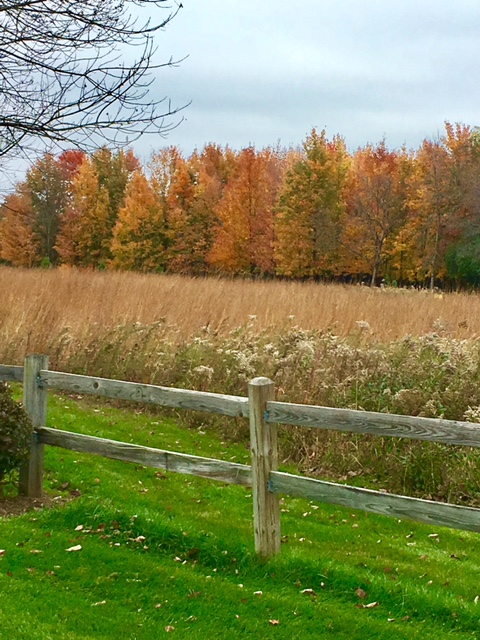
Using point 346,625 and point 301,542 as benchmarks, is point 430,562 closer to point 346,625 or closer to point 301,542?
point 301,542

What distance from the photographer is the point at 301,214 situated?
124 ft

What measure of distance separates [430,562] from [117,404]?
5976 millimetres

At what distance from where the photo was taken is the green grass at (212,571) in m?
4.47

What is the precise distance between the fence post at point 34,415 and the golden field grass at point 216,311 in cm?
551

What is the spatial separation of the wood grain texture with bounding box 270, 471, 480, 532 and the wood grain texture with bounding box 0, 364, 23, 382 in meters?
2.88

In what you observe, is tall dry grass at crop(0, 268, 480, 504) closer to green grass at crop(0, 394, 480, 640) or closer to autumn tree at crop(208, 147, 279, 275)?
green grass at crop(0, 394, 480, 640)

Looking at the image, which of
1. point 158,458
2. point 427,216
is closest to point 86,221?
point 427,216

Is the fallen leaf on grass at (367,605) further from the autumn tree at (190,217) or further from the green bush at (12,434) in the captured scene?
the autumn tree at (190,217)

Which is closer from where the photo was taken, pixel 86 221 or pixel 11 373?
pixel 11 373

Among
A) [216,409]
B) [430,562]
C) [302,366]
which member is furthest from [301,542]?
[302,366]

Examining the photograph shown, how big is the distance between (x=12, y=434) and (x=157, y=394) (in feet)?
4.40

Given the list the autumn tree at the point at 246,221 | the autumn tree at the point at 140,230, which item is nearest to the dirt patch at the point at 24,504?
the autumn tree at the point at 246,221

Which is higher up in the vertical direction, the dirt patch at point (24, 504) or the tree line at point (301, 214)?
the tree line at point (301, 214)

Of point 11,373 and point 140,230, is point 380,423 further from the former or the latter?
point 140,230
